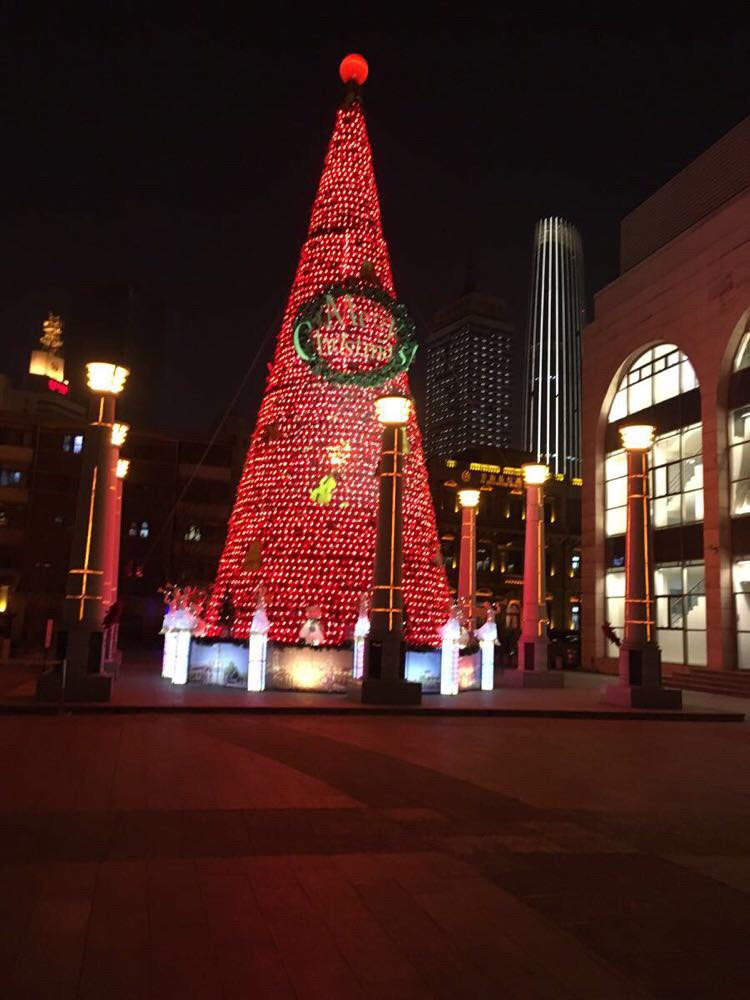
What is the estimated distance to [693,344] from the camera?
28.3m

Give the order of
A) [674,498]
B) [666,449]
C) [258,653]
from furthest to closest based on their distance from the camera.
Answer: [666,449], [674,498], [258,653]

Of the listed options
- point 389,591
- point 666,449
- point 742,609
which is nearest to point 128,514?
point 666,449

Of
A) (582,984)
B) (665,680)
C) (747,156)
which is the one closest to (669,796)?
(582,984)

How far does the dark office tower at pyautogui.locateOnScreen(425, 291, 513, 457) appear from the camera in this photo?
97.9 m

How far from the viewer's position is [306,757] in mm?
9961

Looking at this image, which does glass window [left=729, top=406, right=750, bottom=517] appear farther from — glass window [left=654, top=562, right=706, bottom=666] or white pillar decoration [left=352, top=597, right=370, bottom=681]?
white pillar decoration [left=352, top=597, right=370, bottom=681]

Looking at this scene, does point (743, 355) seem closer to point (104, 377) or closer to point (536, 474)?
point (536, 474)

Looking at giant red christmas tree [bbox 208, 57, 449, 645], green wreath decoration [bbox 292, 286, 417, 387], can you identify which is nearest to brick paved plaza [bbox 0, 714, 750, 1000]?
giant red christmas tree [bbox 208, 57, 449, 645]

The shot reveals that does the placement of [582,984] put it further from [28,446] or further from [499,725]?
[28,446]

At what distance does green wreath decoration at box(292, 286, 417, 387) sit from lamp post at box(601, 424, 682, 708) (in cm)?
535

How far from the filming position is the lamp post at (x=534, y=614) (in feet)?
73.2

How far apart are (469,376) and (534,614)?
9243 centimetres

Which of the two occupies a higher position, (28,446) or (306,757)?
(28,446)

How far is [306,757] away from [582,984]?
252 inches
